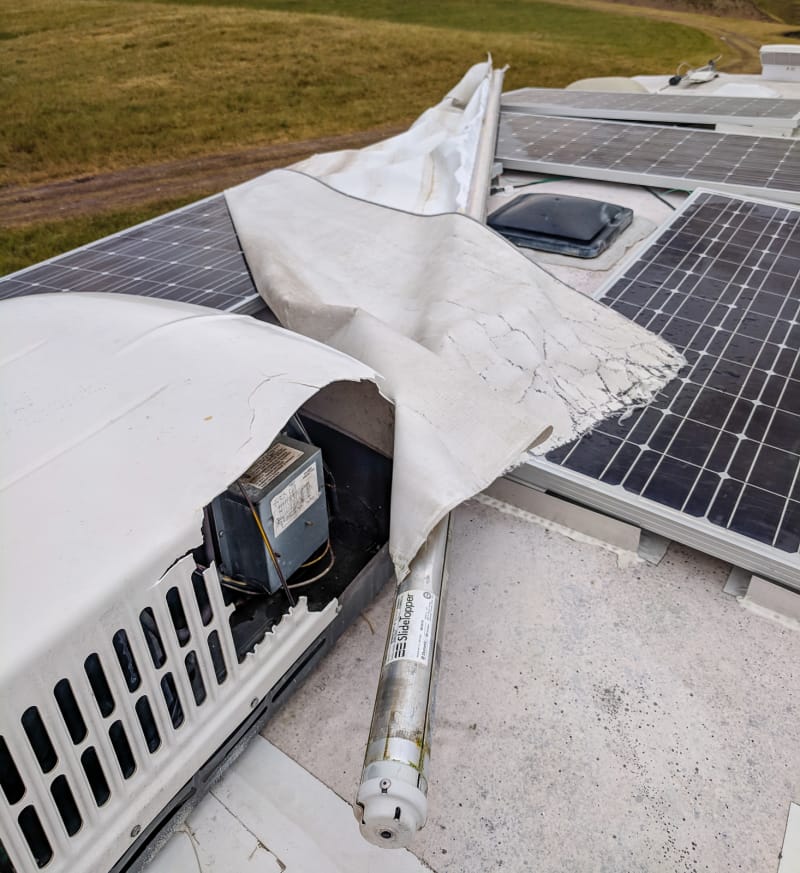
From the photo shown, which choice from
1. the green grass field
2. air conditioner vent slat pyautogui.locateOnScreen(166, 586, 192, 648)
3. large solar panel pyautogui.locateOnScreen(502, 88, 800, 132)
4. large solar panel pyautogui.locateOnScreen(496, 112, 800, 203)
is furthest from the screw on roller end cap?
the green grass field

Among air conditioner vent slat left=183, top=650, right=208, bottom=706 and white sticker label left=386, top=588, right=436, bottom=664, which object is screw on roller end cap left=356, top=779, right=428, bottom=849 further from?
air conditioner vent slat left=183, top=650, right=208, bottom=706

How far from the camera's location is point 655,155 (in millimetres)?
8047

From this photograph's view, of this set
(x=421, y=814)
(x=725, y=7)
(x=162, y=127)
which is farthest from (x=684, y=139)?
(x=725, y=7)

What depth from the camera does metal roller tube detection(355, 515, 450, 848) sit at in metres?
1.80

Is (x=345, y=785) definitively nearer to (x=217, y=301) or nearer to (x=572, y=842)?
(x=572, y=842)

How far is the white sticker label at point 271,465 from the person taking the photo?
8.73ft

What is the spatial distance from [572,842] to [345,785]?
2.85 ft

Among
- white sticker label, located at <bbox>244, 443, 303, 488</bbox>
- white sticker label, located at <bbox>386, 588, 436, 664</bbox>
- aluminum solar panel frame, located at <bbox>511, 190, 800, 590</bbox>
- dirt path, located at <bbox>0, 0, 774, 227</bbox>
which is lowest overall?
dirt path, located at <bbox>0, 0, 774, 227</bbox>

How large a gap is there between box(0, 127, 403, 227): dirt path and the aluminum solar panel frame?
10.6 metres

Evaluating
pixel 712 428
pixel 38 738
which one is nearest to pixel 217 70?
pixel 712 428

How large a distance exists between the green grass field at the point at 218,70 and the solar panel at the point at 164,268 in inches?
197

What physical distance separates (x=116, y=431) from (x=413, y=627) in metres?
Result: 1.20

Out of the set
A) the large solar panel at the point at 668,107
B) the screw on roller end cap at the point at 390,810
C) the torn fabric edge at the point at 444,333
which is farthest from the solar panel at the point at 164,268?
the large solar panel at the point at 668,107

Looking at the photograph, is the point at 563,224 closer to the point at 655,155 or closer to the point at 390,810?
the point at 655,155
